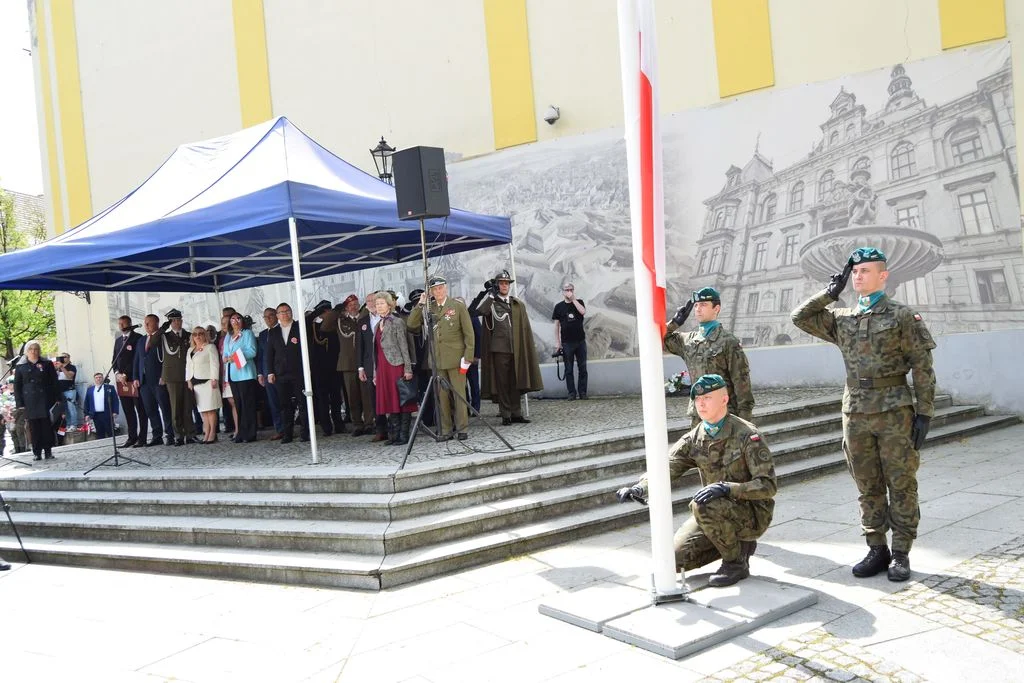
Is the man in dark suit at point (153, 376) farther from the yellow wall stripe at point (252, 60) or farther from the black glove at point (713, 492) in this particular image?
the black glove at point (713, 492)

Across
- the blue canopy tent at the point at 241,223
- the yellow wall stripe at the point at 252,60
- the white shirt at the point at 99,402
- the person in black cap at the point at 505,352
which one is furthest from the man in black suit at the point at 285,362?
the yellow wall stripe at the point at 252,60

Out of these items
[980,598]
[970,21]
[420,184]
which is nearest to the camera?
[980,598]

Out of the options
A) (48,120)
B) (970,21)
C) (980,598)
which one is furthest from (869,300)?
(48,120)

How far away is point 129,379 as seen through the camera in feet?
39.0

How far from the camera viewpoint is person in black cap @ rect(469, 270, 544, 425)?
10141mm

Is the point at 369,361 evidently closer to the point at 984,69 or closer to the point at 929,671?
the point at 929,671

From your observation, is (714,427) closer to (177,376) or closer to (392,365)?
(392,365)

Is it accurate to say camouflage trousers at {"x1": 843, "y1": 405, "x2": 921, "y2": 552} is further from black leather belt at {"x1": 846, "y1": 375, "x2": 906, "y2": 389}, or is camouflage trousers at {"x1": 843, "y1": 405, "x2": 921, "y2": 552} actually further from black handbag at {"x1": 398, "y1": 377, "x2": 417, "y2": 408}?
black handbag at {"x1": 398, "y1": 377, "x2": 417, "y2": 408}

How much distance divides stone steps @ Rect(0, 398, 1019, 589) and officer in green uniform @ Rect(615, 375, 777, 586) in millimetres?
1663

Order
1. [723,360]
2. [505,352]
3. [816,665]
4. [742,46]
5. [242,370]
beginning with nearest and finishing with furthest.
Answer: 1. [816,665]
2. [723,360]
3. [505,352]
4. [242,370]
5. [742,46]

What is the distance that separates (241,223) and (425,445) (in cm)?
286

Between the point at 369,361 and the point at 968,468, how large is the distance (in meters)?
6.28

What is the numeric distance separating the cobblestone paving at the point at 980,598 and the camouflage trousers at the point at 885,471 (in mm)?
319

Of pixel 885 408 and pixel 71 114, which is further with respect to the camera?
pixel 71 114
